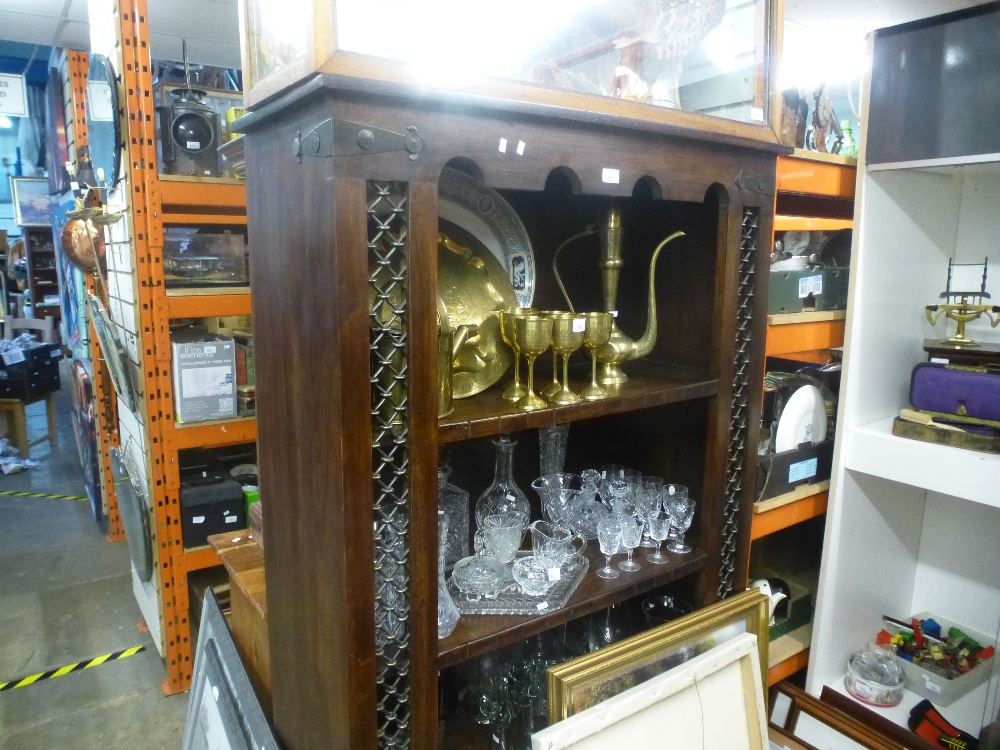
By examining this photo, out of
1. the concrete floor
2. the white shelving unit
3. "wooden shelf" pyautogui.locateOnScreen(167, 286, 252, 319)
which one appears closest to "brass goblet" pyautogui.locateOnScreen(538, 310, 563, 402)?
the white shelving unit

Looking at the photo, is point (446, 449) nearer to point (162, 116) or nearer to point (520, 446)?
point (520, 446)

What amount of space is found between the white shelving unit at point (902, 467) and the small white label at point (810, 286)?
86 millimetres

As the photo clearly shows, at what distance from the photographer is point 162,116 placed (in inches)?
89.4

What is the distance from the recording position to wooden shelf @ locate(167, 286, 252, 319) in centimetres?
214

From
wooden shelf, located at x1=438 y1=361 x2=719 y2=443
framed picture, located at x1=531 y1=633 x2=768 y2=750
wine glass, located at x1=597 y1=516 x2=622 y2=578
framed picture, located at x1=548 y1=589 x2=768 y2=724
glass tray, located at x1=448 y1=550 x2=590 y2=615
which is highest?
wooden shelf, located at x1=438 y1=361 x2=719 y2=443

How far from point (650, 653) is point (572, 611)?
0.46ft

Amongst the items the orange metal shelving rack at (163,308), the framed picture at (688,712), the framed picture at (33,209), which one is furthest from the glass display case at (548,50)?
the framed picture at (33,209)

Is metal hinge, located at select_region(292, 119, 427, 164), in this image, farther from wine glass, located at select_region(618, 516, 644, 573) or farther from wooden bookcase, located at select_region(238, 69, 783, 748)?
wine glass, located at select_region(618, 516, 644, 573)

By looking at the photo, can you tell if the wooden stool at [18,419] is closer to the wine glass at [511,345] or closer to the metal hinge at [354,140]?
the wine glass at [511,345]

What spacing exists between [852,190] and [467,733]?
1500 millimetres

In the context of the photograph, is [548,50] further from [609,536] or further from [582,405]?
[609,536]

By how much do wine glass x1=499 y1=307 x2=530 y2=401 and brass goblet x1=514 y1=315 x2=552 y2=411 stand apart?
0.4 inches

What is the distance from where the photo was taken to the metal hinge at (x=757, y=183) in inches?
43.1

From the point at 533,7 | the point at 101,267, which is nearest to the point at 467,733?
the point at 533,7
